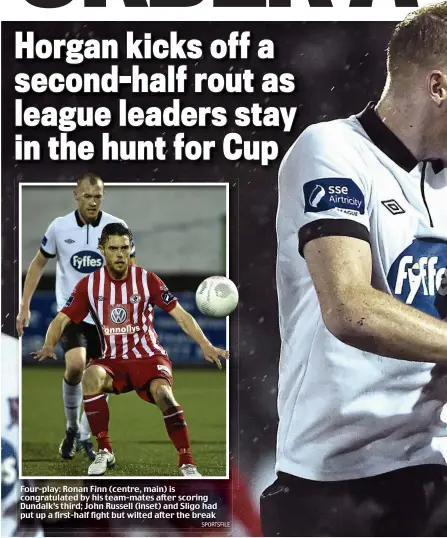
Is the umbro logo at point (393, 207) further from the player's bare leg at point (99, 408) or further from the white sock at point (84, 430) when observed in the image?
the white sock at point (84, 430)

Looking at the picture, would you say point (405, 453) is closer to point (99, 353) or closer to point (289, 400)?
point (289, 400)

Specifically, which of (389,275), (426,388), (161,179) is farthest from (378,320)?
(161,179)

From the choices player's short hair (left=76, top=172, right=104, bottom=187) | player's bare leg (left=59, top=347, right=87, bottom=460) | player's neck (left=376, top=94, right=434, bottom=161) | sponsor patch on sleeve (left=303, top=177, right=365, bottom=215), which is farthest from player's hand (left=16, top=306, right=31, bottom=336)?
player's neck (left=376, top=94, right=434, bottom=161)

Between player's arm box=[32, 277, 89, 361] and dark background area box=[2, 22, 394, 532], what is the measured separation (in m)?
0.50

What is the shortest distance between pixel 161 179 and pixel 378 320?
4.07ft

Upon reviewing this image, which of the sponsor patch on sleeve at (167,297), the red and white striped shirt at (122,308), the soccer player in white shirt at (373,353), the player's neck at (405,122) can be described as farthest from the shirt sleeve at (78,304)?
the player's neck at (405,122)

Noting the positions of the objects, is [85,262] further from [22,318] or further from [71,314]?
[22,318]

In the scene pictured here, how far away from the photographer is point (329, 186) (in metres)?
2.53

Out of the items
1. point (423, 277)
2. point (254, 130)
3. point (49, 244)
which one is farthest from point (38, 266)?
point (423, 277)

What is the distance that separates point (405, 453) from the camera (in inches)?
110

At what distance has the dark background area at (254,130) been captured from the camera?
3.15 m

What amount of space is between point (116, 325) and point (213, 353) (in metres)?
0.42

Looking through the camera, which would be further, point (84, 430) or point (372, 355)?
point (84, 430)

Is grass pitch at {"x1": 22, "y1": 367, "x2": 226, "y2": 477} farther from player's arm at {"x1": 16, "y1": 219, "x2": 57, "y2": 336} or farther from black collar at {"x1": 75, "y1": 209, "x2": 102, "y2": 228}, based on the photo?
black collar at {"x1": 75, "y1": 209, "x2": 102, "y2": 228}
